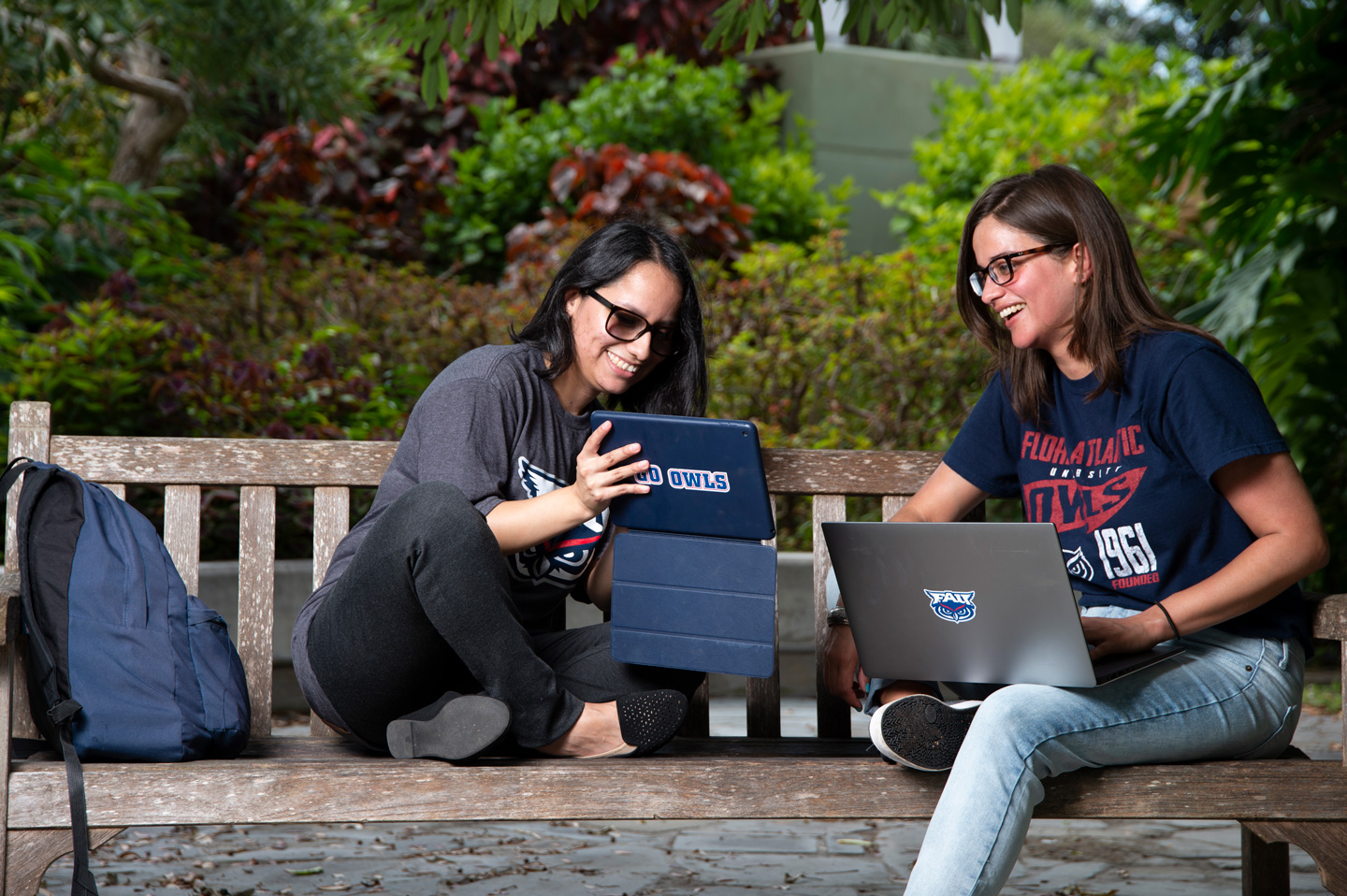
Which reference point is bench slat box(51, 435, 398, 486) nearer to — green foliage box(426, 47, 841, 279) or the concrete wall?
green foliage box(426, 47, 841, 279)

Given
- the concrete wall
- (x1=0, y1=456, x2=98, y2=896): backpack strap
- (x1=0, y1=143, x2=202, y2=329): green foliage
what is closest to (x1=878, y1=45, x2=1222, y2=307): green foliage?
the concrete wall

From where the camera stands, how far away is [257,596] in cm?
248

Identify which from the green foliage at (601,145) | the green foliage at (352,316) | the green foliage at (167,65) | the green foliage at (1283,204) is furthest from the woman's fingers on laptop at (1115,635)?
the green foliage at (601,145)

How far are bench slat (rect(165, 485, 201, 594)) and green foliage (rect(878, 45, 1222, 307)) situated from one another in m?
4.40

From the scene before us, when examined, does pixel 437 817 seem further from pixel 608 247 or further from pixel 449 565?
pixel 608 247

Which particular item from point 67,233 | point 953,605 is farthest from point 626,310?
point 67,233

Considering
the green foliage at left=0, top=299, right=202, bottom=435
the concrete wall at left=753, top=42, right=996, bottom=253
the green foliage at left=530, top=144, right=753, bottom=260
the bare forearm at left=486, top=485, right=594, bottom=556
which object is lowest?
the bare forearm at left=486, top=485, right=594, bottom=556

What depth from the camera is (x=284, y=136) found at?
6949 mm

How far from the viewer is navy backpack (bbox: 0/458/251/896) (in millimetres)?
1925

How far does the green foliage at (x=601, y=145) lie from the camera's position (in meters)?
7.11

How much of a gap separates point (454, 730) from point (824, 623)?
912mm

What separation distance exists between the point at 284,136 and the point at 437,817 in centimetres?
584

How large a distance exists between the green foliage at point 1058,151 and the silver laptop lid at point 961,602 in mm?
4326

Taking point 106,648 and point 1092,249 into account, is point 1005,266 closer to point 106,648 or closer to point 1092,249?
point 1092,249
